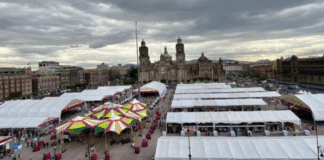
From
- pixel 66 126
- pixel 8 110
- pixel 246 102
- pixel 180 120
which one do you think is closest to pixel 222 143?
pixel 180 120

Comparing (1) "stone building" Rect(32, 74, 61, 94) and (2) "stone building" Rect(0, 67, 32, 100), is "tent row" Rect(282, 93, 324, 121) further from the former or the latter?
(1) "stone building" Rect(32, 74, 61, 94)

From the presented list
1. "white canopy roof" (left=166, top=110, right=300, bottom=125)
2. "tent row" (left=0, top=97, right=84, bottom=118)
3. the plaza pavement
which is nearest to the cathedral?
"tent row" (left=0, top=97, right=84, bottom=118)

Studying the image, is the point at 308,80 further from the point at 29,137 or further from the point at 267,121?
the point at 29,137

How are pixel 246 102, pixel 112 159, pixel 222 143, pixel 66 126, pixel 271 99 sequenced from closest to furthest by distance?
1. pixel 222 143
2. pixel 112 159
3. pixel 66 126
4. pixel 246 102
5. pixel 271 99

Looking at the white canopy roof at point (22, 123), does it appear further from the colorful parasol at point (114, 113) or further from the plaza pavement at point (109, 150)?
the colorful parasol at point (114, 113)

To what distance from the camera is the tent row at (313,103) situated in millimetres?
23844

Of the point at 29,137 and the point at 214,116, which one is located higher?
the point at 214,116

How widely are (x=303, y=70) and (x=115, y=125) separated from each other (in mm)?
81346

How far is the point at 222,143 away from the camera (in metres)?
15.1

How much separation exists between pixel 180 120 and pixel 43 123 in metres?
18.5

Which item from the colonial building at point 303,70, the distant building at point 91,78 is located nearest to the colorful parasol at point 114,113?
the colonial building at point 303,70

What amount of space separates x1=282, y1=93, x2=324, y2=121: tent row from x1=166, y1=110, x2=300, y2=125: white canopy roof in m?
3.69

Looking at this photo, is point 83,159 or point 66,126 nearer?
point 83,159

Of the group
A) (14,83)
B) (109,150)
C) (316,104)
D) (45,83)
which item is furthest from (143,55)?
(109,150)
